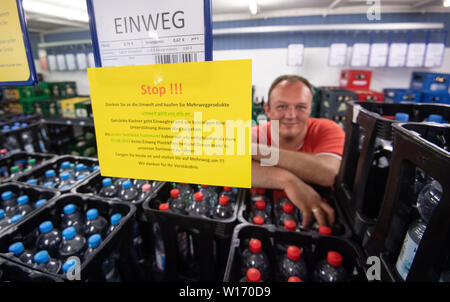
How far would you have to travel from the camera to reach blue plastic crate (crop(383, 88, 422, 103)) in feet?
13.4

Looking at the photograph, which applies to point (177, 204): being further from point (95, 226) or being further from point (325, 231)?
point (325, 231)

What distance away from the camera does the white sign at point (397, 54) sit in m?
Answer: 3.88

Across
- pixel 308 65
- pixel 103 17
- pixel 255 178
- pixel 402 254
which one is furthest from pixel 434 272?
pixel 308 65

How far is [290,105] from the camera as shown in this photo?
5.62ft

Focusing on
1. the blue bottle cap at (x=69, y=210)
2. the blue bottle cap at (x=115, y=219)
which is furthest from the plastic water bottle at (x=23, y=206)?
the blue bottle cap at (x=115, y=219)

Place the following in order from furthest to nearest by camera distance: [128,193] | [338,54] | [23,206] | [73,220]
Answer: [338,54]
[128,193]
[23,206]
[73,220]

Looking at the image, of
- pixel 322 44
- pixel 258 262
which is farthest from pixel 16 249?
pixel 322 44

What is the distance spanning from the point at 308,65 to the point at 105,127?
16.5 feet

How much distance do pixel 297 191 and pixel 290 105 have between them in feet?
2.55

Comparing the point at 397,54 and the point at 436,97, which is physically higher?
the point at 397,54

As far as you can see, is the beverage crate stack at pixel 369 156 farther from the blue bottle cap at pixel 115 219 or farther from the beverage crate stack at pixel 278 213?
the blue bottle cap at pixel 115 219

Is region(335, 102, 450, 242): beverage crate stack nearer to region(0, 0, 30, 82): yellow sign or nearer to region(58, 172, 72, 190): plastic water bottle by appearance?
region(0, 0, 30, 82): yellow sign

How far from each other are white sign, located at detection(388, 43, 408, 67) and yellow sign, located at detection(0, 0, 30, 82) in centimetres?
494

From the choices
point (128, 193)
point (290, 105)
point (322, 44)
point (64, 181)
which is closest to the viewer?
point (128, 193)
